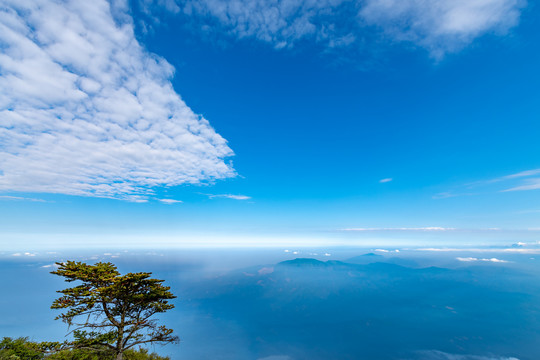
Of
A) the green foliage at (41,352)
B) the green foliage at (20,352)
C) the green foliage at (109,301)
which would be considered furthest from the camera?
the green foliage at (20,352)

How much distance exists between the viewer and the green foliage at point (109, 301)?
14984 mm

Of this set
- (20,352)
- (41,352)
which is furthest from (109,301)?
(20,352)

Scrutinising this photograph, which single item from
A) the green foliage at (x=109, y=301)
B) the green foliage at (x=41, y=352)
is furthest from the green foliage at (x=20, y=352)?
the green foliage at (x=109, y=301)

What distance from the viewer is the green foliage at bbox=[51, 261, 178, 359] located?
15.0 metres

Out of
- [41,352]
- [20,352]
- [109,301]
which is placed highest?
[109,301]

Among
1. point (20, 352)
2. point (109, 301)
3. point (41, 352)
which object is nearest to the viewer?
point (41, 352)

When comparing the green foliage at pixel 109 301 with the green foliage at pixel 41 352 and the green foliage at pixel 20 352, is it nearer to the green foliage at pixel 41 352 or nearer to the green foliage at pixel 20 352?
the green foliage at pixel 41 352

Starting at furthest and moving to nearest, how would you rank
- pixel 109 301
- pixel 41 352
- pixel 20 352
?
pixel 20 352 < pixel 109 301 < pixel 41 352

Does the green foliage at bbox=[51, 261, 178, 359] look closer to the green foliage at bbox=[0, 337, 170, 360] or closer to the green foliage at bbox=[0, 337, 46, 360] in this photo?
the green foliage at bbox=[0, 337, 170, 360]

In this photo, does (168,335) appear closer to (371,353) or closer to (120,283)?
(120,283)

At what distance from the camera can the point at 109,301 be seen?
52.5ft

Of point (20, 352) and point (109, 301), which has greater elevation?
point (109, 301)

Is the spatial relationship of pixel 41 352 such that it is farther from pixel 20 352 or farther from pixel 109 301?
pixel 20 352

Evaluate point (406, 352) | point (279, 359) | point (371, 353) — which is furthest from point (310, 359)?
point (406, 352)
